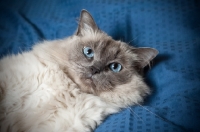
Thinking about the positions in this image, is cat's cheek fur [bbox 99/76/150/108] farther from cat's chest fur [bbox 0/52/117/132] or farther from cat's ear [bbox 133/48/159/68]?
cat's ear [bbox 133/48/159/68]

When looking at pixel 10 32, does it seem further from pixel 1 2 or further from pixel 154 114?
pixel 154 114

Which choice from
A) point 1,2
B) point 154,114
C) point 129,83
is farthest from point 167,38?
point 1,2

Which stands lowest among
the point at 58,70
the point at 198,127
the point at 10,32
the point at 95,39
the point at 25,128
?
the point at 198,127

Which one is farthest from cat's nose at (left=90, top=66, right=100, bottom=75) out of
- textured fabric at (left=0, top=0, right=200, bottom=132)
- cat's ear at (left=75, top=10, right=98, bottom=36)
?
cat's ear at (left=75, top=10, right=98, bottom=36)

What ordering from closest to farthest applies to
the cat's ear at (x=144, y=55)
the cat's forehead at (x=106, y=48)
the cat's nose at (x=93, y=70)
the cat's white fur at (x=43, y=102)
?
the cat's white fur at (x=43, y=102) < the cat's nose at (x=93, y=70) < the cat's forehead at (x=106, y=48) < the cat's ear at (x=144, y=55)

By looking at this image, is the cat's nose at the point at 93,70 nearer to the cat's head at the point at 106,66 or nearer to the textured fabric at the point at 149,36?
the cat's head at the point at 106,66

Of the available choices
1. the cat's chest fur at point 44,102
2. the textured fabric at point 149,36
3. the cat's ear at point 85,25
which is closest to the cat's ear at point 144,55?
the textured fabric at point 149,36

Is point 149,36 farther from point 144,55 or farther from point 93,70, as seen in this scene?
point 93,70
